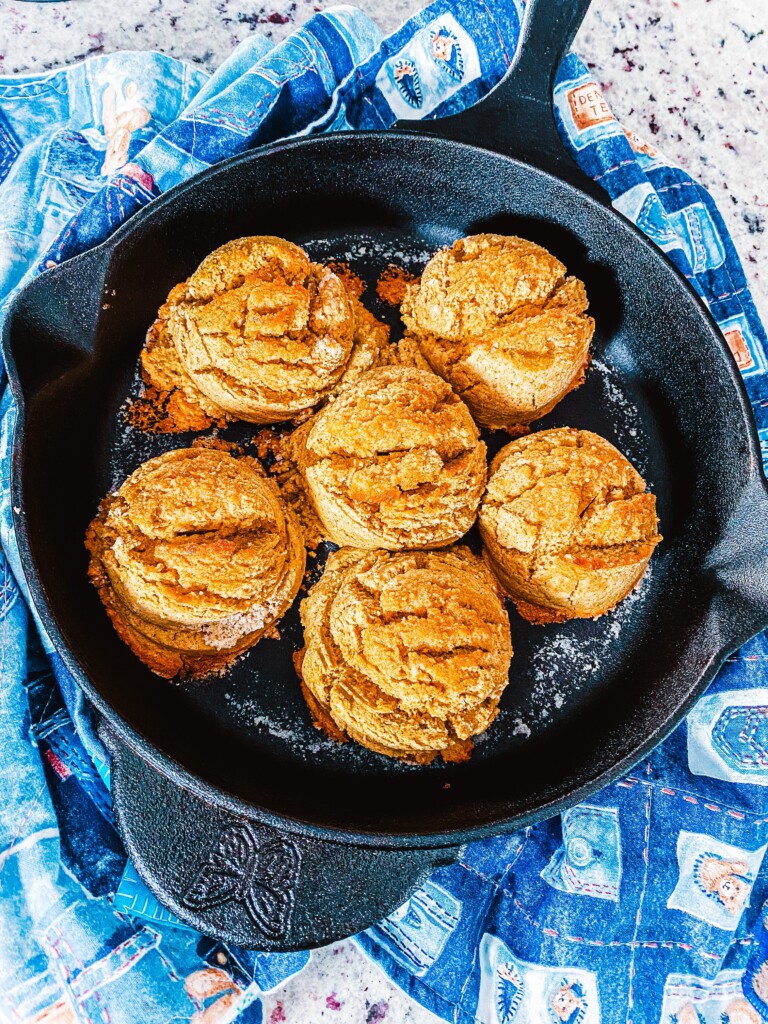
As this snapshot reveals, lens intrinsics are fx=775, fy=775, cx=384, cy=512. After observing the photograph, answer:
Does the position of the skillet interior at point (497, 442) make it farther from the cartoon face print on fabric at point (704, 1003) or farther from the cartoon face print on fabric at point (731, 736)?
the cartoon face print on fabric at point (704, 1003)

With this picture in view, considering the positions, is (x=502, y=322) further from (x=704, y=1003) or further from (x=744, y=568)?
(x=704, y=1003)

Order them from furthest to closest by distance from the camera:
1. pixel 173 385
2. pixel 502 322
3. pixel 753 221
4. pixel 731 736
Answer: pixel 753 221, pixel 731 736, pixel 173 385, pixel 502 322

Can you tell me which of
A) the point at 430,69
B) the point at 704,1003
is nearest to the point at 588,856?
the point at 704,1003

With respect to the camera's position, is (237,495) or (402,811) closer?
(237,495)

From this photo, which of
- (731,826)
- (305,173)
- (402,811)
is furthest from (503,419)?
(731,826)

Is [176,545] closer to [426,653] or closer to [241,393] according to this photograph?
[241,393]

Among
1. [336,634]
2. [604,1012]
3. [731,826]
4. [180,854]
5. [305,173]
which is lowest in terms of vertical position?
[604,1012]

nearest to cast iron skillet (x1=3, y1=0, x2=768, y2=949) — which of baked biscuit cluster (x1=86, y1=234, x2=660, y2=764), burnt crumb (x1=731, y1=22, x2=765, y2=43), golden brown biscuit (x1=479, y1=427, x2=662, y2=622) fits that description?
baked biscuit cluster (x1=86, y1=234, x2=660, y2=764)

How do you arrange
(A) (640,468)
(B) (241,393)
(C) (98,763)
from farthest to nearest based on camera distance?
(A) (640,468)
(C) (98,763)
(B) (241,393)
